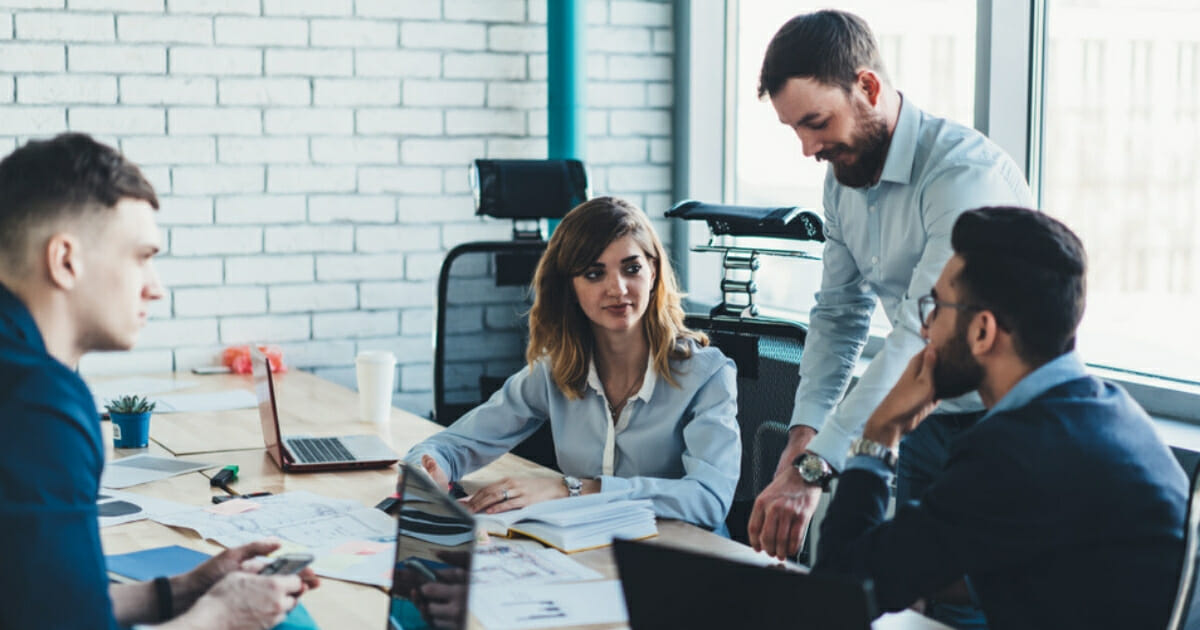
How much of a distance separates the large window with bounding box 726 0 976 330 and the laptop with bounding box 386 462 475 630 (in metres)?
2.24

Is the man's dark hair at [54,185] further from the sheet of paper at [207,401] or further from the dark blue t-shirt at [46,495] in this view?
the sheet of paper at [207,401]

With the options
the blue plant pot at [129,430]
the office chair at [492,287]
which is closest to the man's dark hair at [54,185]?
the blue plant pot at [129,430]

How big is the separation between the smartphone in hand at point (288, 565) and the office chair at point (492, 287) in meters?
1.87

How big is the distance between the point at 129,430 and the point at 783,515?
1.62 meters

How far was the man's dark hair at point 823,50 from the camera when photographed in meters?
2.09

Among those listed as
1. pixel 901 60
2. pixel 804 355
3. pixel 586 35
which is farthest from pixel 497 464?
pixel 586 35

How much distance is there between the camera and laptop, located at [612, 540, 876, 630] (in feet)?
3.51

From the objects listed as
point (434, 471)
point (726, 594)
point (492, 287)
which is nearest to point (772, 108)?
point (492, 287)

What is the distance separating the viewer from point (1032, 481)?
1406mm

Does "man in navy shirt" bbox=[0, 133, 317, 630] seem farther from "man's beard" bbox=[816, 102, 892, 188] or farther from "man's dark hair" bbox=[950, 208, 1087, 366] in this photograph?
"man's beard" bbox=[816, 102, 892, 188]

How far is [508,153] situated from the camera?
4.24 m

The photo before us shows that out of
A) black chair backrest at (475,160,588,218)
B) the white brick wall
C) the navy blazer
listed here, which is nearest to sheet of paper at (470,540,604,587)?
the navy blazer

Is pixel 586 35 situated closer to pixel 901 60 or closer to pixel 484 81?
pixel 484 81

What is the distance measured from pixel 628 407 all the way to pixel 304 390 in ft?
4.72
